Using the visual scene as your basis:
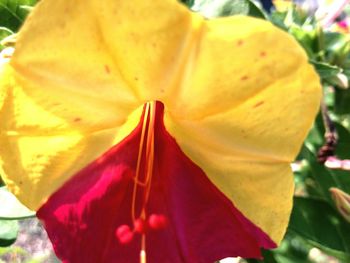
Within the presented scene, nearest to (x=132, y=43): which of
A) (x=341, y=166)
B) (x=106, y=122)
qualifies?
(x=106, y=122)

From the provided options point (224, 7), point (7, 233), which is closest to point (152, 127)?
point (224, 7)

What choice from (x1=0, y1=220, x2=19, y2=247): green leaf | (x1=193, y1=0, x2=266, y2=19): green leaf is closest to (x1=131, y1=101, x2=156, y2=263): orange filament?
(x1=193, y1=0, x2=266, y2=19): green leaf

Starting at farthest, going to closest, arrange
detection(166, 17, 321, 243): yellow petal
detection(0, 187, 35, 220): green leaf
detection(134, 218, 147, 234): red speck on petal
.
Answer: detection(0, 187, 35, 220): green leaf → detection(134, 218, 147, 234): red speck on petal → detection(166, 17, 321, 243): yellow petal

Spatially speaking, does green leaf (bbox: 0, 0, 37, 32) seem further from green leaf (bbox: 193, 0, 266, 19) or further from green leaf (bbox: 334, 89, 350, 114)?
green leaf (bbox: 334, 89, 350, 114)

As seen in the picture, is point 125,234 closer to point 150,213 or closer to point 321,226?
point 150,213

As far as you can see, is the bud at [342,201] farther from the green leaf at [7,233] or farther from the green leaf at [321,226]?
the green leaf at [7,233]

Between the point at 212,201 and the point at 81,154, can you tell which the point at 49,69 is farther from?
the point at 212,201
